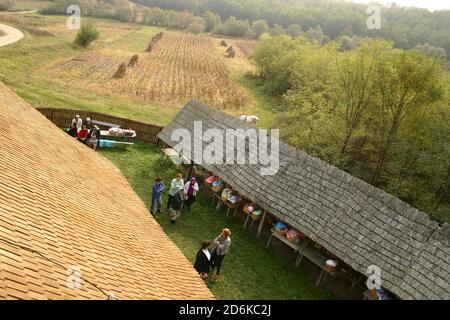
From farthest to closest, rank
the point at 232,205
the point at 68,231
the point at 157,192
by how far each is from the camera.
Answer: the point at 232,205 < the point at 157,192 < the point at 68,231

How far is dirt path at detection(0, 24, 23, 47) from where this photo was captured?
1715 inches

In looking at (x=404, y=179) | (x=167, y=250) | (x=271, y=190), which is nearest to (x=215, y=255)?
(x=167, y=250)

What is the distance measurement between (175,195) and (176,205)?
16.5 inches

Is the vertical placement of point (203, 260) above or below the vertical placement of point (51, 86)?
above

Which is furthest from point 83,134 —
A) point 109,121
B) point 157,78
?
point 157,78

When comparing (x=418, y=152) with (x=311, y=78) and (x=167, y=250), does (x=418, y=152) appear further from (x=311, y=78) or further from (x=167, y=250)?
(x=311, y=78)

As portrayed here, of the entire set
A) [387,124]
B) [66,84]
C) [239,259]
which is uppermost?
[387,124]

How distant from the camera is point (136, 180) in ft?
54.1

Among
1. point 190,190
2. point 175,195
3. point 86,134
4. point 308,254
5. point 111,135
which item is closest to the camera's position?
point 308,254

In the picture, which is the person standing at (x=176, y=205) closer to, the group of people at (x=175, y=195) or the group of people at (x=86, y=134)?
the group of people at (x=175, y=195)

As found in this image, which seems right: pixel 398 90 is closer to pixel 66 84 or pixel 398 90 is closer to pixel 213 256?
pixel 213 256

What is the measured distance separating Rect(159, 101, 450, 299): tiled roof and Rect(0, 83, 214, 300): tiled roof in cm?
470

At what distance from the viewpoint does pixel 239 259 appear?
12.4 m
